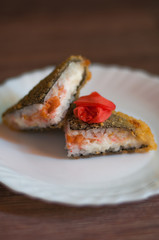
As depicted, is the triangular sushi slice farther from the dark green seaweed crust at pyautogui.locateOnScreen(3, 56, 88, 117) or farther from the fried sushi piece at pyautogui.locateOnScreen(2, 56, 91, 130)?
the dark green seaweed crust at pyautogui.locateOnScreen(3, 56, 88, 117)

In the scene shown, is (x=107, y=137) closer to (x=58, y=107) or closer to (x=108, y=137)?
(x=108, y=137)

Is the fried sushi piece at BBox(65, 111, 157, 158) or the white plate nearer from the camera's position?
the white plate

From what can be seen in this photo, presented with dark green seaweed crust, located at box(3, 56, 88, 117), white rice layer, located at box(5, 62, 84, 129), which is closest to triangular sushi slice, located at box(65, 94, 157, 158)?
white rice layer, located at box(5, 62, 84, 129)

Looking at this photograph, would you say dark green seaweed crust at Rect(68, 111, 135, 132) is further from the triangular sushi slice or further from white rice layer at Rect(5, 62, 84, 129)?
white rice layer at Rect(5, 62, 84, 129)

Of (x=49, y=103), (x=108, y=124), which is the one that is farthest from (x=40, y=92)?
(x=108, y=124)

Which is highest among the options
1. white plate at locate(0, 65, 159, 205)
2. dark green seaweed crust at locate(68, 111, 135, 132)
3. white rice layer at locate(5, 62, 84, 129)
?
white rice layer at locate(5, 62, 84, 129)

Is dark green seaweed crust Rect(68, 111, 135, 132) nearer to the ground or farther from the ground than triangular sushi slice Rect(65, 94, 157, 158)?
farther from the ground

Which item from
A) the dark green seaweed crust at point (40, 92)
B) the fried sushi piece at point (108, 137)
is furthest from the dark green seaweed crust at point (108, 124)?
the dark green seaweed crust at point (40, 92)

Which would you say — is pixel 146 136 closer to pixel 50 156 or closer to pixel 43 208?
pixel 50 156

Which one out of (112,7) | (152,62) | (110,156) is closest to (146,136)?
(110,156)
